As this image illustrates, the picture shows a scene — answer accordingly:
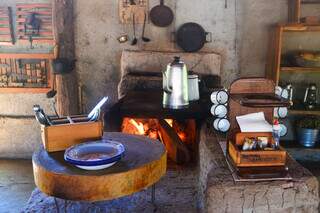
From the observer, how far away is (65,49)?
393cm

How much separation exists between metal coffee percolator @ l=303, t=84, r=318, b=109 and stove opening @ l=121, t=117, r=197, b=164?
1630mm

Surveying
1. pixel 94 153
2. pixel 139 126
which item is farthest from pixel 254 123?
pixel 139 126

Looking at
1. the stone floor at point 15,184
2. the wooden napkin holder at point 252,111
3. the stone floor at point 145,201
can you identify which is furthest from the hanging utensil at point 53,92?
the wooden napkin holder at point 252,111

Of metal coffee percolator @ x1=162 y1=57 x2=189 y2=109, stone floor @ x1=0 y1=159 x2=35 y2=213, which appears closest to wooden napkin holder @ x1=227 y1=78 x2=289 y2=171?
metal coffee percolator @ x1=162 y1=57 x2=189 y2=109

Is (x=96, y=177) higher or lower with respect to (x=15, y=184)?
higher

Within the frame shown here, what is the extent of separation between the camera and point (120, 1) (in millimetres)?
3869

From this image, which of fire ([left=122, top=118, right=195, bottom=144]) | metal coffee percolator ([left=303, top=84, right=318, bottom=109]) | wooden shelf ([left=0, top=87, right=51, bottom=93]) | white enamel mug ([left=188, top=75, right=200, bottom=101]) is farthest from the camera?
Result: wooden shelf ([left=0, top=87, right=51, bottom=93])

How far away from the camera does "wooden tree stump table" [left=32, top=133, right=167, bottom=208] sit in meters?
1.53

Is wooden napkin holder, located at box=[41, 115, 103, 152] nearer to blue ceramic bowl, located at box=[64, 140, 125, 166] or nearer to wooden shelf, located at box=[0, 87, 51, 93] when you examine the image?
blue ceramic bowl, located at box=[64, 140, 125, 166]

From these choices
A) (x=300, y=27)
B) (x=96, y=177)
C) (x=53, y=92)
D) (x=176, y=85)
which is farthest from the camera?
(x=53, y=92)

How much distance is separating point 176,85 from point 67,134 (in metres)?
1.13

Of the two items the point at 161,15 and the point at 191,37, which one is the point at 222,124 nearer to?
the point at 191,37

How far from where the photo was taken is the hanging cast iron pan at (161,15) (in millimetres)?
3854

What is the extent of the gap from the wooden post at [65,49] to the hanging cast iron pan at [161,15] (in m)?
0.90
